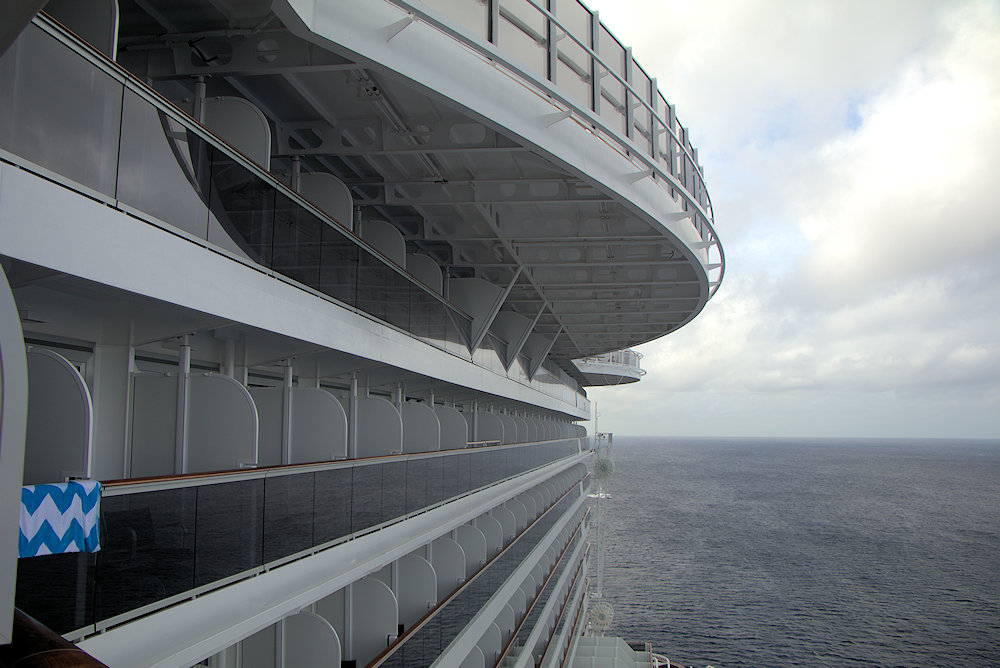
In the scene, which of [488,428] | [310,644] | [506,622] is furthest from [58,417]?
[488,428]

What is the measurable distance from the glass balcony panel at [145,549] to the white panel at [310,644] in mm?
2952

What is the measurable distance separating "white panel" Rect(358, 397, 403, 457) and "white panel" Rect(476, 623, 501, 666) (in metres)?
6.32

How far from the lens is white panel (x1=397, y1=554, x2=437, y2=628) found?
436 inches

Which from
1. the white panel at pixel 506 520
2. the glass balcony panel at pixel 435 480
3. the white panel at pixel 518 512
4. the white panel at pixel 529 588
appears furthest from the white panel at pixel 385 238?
the white panel at pixel 529 588

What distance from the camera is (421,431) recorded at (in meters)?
12.1

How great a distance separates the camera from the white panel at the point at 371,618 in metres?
9.22

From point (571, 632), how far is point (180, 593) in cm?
2482

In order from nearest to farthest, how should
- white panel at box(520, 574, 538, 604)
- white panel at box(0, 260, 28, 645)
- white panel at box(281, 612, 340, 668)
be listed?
white panel at box(0, 260, 28, 645), white panel at box(281, 612, 340, 668), white panel at box(520, 574, 538, 604)

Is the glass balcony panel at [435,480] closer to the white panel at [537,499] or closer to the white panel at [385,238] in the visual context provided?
the white panel at [385,238]

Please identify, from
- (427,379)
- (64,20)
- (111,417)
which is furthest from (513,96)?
(427,379)

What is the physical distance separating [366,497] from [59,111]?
17.9ft

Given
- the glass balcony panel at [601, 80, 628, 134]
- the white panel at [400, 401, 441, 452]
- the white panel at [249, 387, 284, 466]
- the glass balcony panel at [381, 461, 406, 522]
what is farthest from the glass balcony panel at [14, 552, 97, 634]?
the white panel at [400, 401, 441, 452]

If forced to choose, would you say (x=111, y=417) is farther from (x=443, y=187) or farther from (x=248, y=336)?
(x=443, y=187)

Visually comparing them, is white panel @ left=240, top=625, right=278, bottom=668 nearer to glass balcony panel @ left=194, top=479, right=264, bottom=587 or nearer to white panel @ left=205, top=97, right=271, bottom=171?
glass balcony panel @ left=194, top=479, right=264, bottom=587
